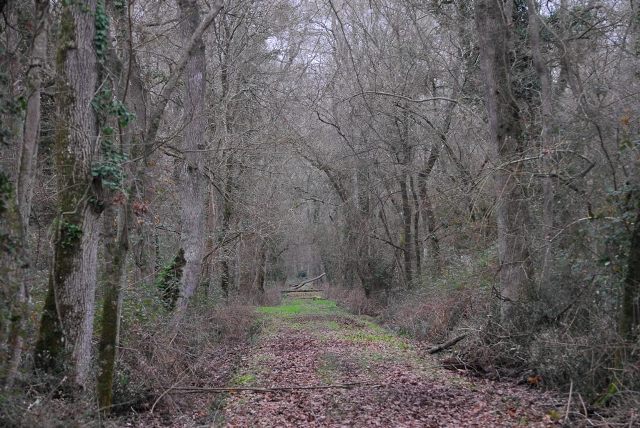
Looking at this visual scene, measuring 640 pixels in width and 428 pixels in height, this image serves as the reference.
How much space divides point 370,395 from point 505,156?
16.6 feet

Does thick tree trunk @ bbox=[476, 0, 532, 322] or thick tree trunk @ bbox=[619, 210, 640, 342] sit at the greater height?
thick tree trunk @ bbox=[476, 0, 532, 322]

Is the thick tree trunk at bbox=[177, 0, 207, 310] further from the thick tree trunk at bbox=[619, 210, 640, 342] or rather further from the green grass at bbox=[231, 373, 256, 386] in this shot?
the thick tree trunk at bbox=[619, 210, 640, 342]

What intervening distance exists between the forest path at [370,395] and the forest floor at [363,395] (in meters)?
0.01

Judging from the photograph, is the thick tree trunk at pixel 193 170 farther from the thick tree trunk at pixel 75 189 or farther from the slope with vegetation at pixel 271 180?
the thick tree trunk at pixel 75 189

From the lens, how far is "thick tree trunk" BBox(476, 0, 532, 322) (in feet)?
37.6

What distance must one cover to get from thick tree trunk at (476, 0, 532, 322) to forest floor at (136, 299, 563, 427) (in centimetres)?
196

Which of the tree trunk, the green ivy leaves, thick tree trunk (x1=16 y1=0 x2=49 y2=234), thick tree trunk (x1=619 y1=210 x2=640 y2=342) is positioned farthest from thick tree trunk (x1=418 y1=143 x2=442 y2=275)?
thick tree trunk (x1=16 y1=0 x2=49 y2=234)

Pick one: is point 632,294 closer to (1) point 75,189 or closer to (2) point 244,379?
(2) point 244,379

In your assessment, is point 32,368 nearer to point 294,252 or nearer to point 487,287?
point 487,287

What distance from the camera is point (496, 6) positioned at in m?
13.1

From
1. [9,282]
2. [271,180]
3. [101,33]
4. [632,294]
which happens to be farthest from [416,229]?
[9,282]

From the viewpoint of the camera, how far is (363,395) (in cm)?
1002

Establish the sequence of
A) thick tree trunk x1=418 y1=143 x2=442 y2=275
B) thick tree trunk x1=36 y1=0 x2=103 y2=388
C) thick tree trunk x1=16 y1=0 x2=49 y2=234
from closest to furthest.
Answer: thick tree trunk x1=16 y1=0 x2=49 y2=234
thick tree trunk x1=36 y1=0 x2=103 y2=388
thick tree trunk x1=418 y1=143 x2=442 y2=275

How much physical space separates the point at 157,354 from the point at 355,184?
18.4m
